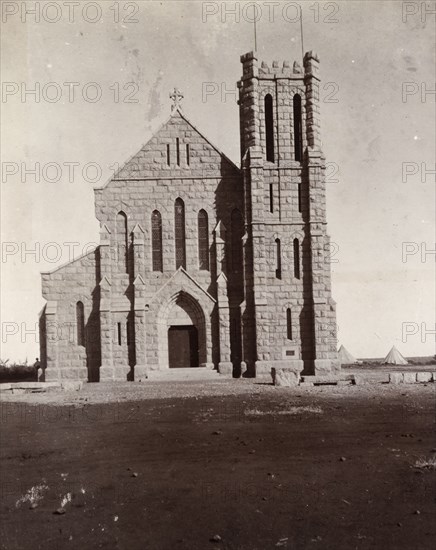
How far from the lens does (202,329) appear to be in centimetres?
2798

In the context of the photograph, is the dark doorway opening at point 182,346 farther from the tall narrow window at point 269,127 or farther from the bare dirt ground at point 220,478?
the bare dirt ground at point 220,478

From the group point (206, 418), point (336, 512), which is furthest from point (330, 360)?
point (336, 512)

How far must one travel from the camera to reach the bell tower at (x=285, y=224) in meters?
27.2

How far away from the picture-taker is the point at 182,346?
93.1ft

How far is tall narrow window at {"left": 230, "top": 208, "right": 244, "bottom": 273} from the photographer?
28.6m

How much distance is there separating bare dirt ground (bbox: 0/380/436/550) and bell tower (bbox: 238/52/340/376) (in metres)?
11.0

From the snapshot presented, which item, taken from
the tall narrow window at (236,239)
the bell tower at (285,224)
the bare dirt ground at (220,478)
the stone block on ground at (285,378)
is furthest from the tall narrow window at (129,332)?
the bare dirt ground at (220,478)

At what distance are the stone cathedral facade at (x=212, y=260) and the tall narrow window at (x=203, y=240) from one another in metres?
0.05

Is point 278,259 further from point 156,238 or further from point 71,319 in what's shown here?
point 71,319

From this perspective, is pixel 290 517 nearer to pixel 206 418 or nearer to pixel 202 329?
pixel 206 418

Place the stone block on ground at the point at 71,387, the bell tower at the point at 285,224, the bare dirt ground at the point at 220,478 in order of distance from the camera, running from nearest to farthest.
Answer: the bare dirt ground at the point at 220,478 → the stone block on ground at the point at 71,387 → the bell tower at the point at 285,224

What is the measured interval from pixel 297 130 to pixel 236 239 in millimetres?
6180

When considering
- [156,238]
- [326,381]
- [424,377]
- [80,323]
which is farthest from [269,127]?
[424,377]

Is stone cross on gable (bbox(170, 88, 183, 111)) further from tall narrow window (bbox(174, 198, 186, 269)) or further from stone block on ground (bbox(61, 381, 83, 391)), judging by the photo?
stone block on ground (bbox(61, 381, 83, 391))
